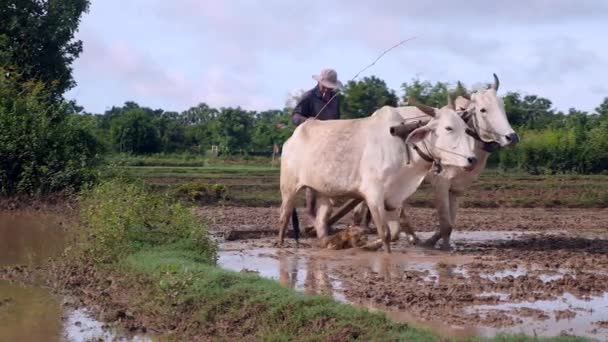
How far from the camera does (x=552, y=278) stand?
8625 mm

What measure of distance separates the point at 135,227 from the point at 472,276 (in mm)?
3336

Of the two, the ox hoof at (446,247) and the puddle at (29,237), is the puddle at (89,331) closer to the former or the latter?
the puddle at (29,237)

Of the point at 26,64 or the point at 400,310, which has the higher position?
the point at 26,64

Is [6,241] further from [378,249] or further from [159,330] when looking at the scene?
[159,330]

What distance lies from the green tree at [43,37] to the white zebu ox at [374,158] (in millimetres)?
10775

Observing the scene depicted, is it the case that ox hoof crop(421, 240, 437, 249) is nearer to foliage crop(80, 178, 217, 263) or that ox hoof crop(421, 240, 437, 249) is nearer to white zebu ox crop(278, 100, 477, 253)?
white zebu ox crop(278, 100, 477, 253)

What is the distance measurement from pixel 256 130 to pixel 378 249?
49.0 m

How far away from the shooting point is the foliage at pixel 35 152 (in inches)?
602

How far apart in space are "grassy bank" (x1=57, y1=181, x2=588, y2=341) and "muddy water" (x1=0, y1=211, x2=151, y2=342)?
9.2 inches

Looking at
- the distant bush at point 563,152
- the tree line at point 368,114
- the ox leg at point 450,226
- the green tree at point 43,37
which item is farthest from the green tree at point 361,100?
the ox leg at point 450,226

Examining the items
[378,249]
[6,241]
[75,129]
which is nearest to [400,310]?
[378,249]

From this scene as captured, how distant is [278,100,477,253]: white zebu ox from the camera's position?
10.4 metres

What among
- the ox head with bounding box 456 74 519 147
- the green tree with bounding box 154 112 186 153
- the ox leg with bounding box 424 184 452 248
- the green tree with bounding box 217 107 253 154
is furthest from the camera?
the green tree with bounding box 217 107 253 154

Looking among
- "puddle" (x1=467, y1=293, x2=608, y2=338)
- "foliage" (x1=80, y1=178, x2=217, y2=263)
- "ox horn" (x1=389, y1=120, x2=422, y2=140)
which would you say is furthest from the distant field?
"puddle" (x1=467, y1=293, x2=608, y2=338)
